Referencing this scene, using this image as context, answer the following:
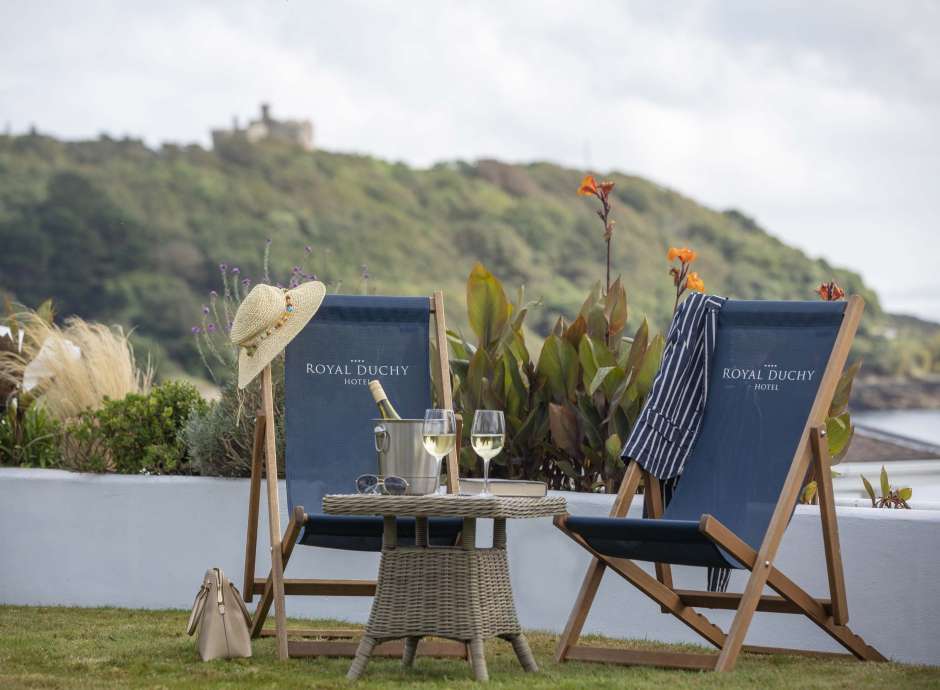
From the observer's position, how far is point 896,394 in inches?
928

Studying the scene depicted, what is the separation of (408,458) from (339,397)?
2.28 feet

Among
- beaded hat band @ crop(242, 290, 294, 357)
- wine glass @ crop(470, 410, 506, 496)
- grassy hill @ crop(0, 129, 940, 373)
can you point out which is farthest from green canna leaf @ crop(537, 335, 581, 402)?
grassy hill @ crop(0, 129, 940, 373)

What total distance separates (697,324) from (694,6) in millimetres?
27913

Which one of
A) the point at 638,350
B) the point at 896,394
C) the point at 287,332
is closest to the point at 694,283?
the point at 638,350

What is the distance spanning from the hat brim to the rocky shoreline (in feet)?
65.5

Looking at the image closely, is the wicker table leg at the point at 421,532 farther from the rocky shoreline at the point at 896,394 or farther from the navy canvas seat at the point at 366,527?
the rocky shoreline at the point at 896,394

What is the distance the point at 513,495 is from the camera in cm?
302

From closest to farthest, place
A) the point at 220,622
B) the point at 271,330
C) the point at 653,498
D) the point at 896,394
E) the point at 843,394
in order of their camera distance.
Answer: the point at 220,622
the point at 653,498
the point at 271,330
the point at 843,394
the point at 896,394

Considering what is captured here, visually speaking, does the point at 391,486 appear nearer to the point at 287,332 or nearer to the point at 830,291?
the point at 287,332

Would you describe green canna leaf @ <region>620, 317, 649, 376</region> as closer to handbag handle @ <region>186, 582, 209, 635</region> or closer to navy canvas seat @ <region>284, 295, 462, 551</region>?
navy canvas seat @ <region>284, 295, 462, 551</region>

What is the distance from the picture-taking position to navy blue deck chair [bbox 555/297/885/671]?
3086 millimetres

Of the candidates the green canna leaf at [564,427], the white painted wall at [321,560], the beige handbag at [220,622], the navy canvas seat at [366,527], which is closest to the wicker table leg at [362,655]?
the navy canvas seat at [366,527]

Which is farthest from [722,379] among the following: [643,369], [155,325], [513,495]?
[155,325]

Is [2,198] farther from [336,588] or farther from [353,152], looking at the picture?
[336,588]
